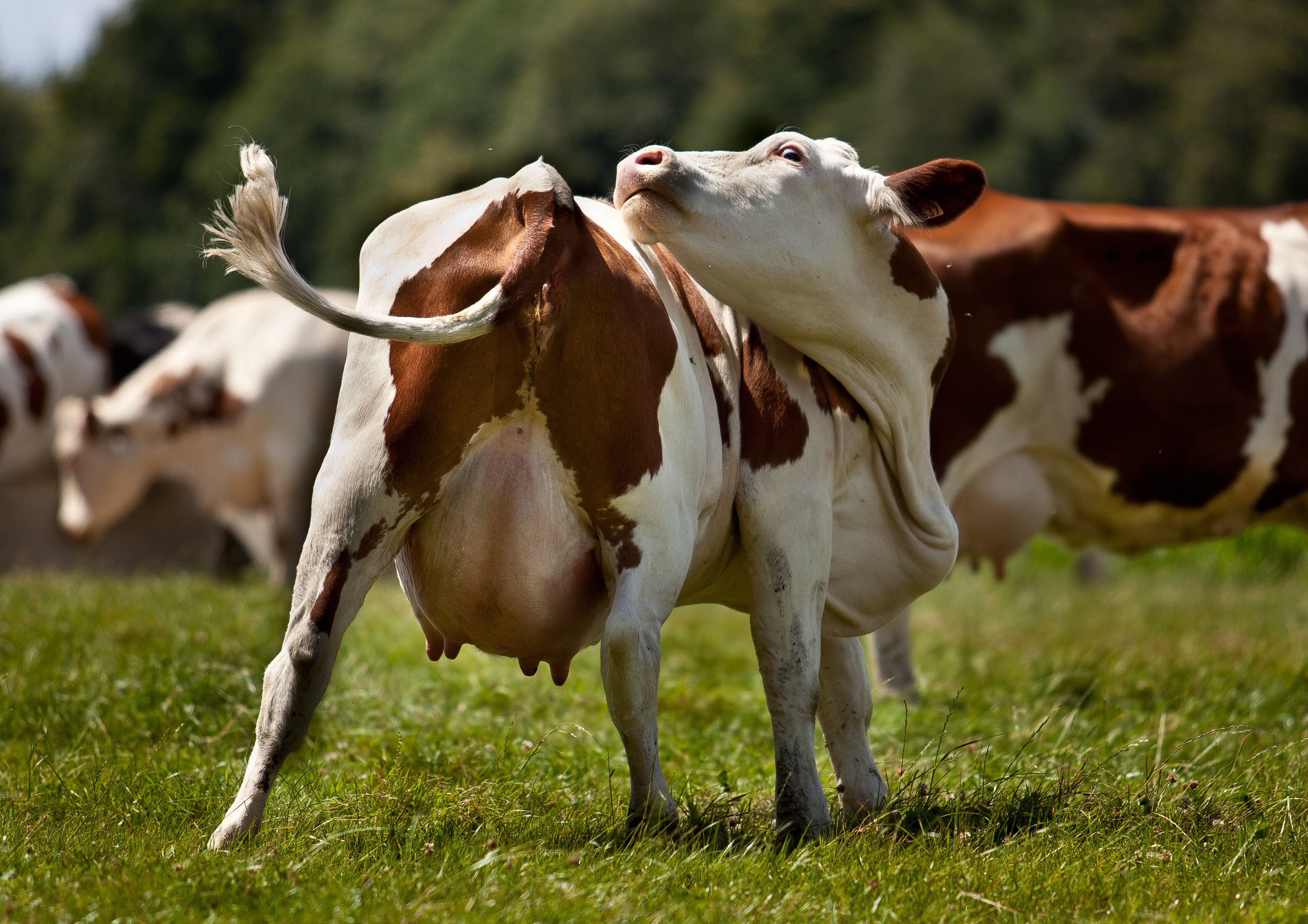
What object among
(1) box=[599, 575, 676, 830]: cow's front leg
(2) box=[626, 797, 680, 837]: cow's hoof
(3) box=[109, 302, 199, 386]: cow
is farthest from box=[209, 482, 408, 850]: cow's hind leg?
(3) box=[109, 302, 199, 386]: cow

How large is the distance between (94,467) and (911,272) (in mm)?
6136

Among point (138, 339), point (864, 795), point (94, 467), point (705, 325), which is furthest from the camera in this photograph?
point (138, 339)

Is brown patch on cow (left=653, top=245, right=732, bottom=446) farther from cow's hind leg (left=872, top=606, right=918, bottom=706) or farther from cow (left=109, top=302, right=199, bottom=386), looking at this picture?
cow (left=109, top=302, right=199, bottom=386)

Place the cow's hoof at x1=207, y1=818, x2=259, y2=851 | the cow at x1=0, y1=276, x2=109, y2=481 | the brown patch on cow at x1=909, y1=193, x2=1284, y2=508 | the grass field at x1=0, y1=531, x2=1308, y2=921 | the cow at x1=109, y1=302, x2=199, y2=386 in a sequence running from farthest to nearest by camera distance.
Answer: the cow at x1=109, y1=302, x2=199, y2=386, the cow at x1=0, y1=276, x2=109, y2=481, the brown patch on cow at x1=909, y1=193, x2=1284, y2=508, the cow's hoof at x1=207, y1=818, x2=259, y2=851, the grass field at x1=0, y1=531, x2=1308, y2=921

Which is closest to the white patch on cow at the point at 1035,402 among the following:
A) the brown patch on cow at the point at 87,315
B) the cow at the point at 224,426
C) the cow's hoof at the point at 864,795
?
the cow's hoof at the point at 864,795

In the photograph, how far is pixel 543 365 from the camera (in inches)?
104

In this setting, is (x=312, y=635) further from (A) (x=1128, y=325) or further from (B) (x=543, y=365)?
Result: (A) (x=1128, y=325)

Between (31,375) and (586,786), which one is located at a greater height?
(31,375)

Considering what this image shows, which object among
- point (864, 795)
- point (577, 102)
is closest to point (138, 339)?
point (864, 795)

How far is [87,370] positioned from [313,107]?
91.6 feet

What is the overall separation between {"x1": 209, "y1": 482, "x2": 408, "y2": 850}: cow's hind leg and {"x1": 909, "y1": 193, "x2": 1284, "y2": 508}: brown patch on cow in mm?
2531

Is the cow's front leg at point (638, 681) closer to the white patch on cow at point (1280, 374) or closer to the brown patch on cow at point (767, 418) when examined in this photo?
the brown patch on cow at point (767, 418)

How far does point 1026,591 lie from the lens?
8922 millimetres

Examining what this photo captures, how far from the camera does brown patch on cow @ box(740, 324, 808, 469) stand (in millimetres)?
3039
